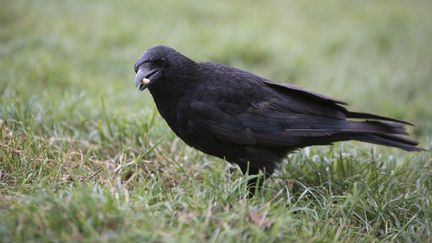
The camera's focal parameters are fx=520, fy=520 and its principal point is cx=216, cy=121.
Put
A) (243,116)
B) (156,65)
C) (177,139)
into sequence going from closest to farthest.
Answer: (156,65)
(243,116)
(177,139)

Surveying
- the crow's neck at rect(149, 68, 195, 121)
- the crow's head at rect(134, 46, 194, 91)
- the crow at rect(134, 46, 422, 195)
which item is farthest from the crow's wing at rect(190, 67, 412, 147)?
the crow's head at rect(134, 46, 194, 91)

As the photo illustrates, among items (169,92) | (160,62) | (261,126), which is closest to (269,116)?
(261,126)

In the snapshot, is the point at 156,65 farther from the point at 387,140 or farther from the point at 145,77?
the point at 387,140

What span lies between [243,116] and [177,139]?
2.97 feet

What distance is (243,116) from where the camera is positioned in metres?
3.79

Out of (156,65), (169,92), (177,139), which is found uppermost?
(156,65)

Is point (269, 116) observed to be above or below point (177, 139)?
above

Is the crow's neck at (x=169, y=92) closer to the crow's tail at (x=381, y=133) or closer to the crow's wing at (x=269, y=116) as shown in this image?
the crow's wing at (x=269, y=116)

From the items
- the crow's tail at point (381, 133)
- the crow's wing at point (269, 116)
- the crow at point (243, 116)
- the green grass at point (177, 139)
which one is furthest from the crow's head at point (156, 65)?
the crow's tail at point (381, 133)

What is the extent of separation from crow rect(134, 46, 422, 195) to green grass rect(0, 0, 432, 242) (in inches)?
9.8

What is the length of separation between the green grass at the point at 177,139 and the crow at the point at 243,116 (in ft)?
0.81

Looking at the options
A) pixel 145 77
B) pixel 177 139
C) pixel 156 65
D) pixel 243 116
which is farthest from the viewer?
pixel 177 139

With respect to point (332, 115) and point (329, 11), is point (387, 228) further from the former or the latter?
point (329, 11)

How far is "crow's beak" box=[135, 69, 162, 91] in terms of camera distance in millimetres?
3490
